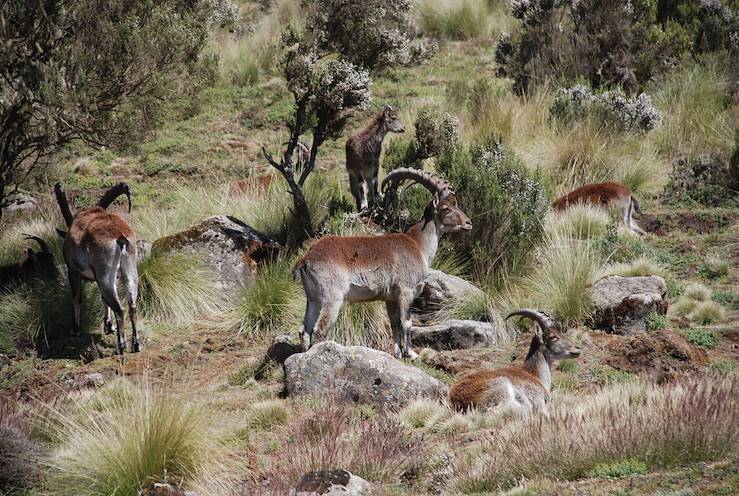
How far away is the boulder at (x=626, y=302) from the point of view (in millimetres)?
13203

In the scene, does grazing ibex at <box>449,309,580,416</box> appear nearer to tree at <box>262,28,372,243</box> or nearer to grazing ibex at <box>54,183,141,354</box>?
grazing ibex at <box>54,183,141,354</box>

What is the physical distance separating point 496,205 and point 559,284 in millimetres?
2014

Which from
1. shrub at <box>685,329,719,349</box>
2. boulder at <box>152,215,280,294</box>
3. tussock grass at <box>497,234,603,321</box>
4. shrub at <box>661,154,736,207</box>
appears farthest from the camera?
shrub at <box>661,154,736,207</box>

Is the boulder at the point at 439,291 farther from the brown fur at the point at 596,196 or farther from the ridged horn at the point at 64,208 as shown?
the ridged horn at the point at 64,208

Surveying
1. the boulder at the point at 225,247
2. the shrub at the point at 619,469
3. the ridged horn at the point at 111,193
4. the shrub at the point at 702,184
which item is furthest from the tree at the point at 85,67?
the shrub at the point at 702,184

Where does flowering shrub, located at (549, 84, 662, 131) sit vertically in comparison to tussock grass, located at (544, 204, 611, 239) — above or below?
above

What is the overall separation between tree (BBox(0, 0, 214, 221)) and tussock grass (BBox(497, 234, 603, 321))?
5711mm

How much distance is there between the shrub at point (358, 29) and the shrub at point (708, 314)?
20.9 ft

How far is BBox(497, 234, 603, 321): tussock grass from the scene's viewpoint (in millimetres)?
13766

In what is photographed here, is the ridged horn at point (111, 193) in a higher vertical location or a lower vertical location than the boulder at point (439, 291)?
higher

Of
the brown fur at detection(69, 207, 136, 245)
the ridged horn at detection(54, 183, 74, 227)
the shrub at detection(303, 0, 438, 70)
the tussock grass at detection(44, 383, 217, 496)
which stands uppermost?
the shrub at detection(303, 0, 438, 70)

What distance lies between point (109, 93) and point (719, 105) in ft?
45.4

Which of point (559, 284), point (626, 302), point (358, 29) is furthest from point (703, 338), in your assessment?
point (358, 29)

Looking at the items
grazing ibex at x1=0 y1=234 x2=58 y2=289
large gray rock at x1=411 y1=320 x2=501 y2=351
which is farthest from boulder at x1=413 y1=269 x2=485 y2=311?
grazing ibex at x1=0 y1=234 x2=58 y2=289
